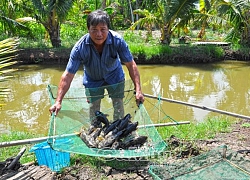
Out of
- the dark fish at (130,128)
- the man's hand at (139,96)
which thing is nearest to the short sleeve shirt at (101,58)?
the man's hand at (139,96)

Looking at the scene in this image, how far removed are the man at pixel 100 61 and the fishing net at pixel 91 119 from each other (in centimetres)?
6

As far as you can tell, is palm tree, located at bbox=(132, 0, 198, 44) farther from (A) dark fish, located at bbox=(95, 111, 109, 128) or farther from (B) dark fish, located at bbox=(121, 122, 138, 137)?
(B) dark fish, located at bbox=(121, 122, 138, 137)

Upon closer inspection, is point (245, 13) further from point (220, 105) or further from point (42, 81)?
point (42, 81)

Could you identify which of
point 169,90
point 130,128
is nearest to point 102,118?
point 130,128

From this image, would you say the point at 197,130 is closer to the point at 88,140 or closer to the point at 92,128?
the point at 92,128

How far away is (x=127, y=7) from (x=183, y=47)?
332 inches

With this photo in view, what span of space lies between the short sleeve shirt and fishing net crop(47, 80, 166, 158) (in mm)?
139

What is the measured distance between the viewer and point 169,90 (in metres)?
7.89

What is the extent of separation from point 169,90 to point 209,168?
515 cm

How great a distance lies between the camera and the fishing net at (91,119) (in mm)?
2865

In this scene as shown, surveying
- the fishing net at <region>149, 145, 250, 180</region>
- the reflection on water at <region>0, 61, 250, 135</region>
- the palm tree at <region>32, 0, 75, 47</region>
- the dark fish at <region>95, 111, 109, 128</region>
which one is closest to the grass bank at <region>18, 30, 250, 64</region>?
the reflection on water at <region>0, 61, 250, 135</region>

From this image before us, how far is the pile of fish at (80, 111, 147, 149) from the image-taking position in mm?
3070

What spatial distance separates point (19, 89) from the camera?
7.99 m

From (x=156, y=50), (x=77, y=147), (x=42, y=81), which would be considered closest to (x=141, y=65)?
(x=156, y=50)
